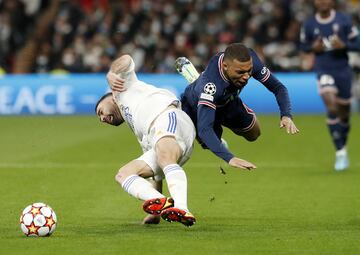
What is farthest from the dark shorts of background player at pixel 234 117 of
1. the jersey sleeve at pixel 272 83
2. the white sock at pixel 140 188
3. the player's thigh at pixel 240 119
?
the white sock at pixel 140 188

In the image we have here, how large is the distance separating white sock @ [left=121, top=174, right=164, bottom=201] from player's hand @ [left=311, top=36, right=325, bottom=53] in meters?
6.20

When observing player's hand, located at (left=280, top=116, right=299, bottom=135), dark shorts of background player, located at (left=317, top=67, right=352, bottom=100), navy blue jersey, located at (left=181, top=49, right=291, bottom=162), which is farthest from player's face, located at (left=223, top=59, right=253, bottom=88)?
dark shorts of background player, located at (left=317, top=67, right=352, bottom=100)

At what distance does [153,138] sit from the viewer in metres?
8.79

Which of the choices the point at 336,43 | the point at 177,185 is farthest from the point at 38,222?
the point at 336,43

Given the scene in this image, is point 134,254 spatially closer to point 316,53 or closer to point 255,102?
point 316,53

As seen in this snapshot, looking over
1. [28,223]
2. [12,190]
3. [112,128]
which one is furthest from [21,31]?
[28,223]

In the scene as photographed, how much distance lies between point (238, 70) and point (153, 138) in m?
1.01

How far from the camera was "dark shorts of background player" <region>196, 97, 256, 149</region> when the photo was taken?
1001cm

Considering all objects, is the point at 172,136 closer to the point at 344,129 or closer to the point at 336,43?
the point at 336,43

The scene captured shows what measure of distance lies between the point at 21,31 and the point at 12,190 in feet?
54.6

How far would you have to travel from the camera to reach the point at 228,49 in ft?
29.2

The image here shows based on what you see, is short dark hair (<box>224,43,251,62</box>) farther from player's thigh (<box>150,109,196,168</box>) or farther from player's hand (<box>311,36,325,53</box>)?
player's hand (<box>311,36,325,53</box>)

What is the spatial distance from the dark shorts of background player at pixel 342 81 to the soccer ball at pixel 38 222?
710cm

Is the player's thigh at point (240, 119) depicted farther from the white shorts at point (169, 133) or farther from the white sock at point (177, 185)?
the white sock at point (177, 185)
